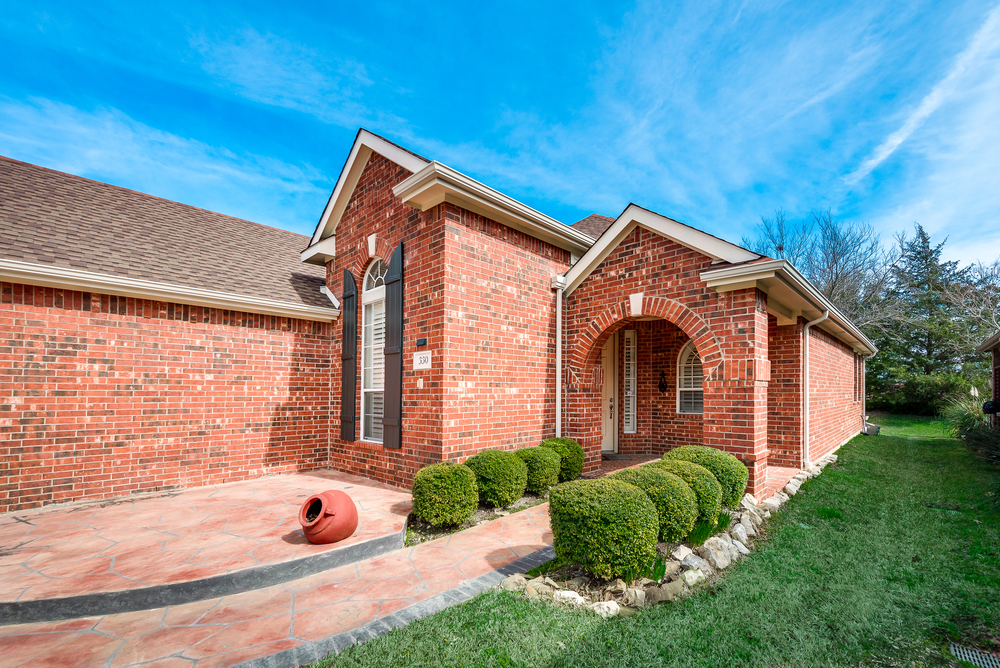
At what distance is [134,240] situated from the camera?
301 inches

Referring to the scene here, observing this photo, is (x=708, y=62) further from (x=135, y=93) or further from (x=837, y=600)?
(x=135, y=93)

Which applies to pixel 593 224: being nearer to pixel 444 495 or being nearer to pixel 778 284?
pixel 778 284

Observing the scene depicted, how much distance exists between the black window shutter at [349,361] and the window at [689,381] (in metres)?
6.69

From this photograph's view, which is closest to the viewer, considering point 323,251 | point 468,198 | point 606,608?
point 606,608

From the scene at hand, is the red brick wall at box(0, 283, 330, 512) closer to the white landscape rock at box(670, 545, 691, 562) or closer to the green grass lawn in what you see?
the green grass lawn

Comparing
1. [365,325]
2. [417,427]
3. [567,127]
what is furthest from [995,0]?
[365,325]

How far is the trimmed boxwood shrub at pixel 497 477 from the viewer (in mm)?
5867

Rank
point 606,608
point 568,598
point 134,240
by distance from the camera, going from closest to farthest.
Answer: point 606,608 → point 568,598 → point 134,240

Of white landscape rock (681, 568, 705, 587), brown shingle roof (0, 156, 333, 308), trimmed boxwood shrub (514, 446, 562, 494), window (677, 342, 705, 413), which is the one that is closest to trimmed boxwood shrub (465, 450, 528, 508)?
trimmed boxwood shrub (514, 446, 562, 494)

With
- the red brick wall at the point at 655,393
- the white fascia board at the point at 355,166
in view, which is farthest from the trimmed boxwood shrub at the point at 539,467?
the white fascia board at the point at 355,166

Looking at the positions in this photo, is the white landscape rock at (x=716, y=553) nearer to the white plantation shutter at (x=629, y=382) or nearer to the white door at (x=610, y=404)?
the white door at (x=610, y=404)

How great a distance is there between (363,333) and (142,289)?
3276mm

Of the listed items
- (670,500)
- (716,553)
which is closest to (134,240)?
(670,500)

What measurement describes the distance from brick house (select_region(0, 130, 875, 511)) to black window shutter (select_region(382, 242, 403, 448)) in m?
0.04
